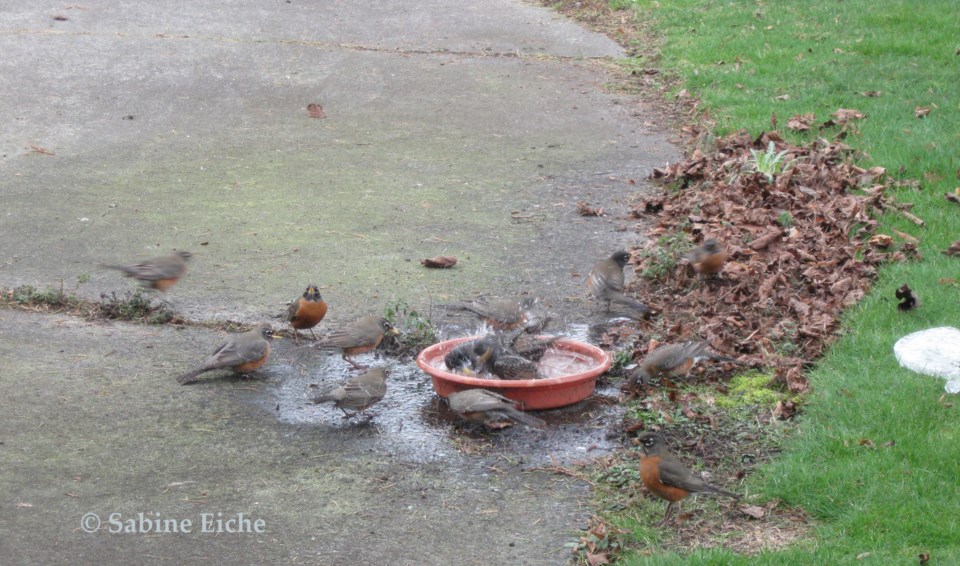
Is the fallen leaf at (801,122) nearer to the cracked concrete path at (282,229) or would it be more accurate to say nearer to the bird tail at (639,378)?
the cracked concrete path at (282,229)

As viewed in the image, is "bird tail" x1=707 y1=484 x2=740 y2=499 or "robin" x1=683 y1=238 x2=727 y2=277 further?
"robin" x1=683 y1=238 x2=727 y2=277

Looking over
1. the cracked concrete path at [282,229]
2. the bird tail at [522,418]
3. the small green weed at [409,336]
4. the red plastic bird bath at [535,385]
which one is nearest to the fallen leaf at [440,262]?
the cracked concrete path at [282,229]

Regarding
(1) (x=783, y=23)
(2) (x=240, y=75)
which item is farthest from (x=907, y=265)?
(2) (x=240, y=75)

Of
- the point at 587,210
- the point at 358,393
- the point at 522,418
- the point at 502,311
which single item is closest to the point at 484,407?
the point at 522,418

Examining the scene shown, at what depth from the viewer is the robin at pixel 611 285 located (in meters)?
6.85

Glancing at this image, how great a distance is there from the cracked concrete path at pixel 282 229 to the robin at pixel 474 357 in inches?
10.8

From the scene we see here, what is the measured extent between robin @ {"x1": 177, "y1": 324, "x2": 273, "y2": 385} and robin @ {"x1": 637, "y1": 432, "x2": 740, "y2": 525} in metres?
2.43

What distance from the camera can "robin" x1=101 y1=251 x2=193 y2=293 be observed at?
675 centimetres

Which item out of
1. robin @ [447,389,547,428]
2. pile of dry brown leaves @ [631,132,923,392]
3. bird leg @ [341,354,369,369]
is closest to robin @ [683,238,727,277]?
pile of dry brown leaves @ [631,132,923,392]

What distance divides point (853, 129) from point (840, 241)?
7.48ft

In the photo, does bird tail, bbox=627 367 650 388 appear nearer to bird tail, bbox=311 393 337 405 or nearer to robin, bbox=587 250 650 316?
robin, bbox=587 250 650 316

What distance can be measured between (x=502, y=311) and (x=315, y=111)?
5.06 metres

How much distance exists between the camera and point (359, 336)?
6215 millimetres

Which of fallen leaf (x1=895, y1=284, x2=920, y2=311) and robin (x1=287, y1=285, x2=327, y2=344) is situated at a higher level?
fallen leaf (x1=895, y1=284, x2=920, y2=311)
